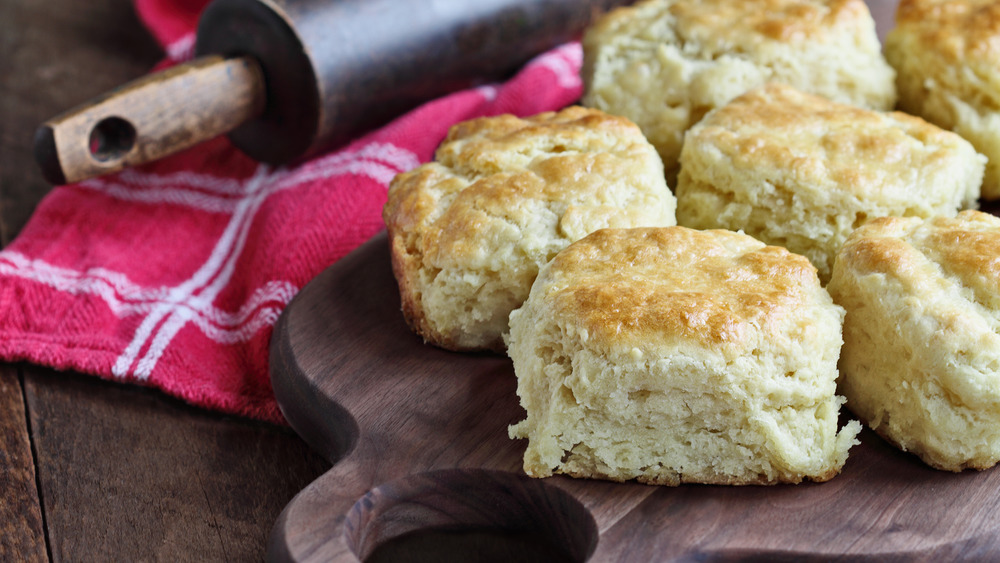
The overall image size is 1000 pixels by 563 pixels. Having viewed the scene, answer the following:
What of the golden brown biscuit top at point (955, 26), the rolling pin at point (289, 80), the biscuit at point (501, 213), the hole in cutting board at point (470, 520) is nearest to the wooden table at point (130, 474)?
the hole in cutting board at point (470, 520)

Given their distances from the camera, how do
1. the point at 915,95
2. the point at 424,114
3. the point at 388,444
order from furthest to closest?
the point at 424,114
the point at 915,95
the point at 388,444

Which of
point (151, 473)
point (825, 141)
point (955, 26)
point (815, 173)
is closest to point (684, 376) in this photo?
point (815, 173)

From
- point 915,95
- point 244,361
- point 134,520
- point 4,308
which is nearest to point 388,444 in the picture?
point 134,520

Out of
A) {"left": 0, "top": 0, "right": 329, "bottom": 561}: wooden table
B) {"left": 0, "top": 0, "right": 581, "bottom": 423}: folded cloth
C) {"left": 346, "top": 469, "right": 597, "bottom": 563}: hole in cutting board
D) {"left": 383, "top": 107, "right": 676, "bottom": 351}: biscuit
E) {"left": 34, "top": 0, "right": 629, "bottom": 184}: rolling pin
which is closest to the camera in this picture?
{"left": 346, "top": 469, "right": 597, "bottom": 563}: hole in cutting board

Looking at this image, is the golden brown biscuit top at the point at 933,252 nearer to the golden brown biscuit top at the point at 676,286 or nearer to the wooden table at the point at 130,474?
the golden brown biscuit top at the point at 676,286

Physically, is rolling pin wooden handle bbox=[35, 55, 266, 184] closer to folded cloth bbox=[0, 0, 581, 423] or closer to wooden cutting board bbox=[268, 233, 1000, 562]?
folded cloth bbox=[0, 0, 581, 423]

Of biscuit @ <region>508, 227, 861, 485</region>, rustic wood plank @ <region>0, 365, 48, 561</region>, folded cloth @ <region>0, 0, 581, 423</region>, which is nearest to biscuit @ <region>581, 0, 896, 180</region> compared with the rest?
folded cloth @ <region>0, 0, 581, 423</region>

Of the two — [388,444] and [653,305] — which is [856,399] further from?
[388,444]
